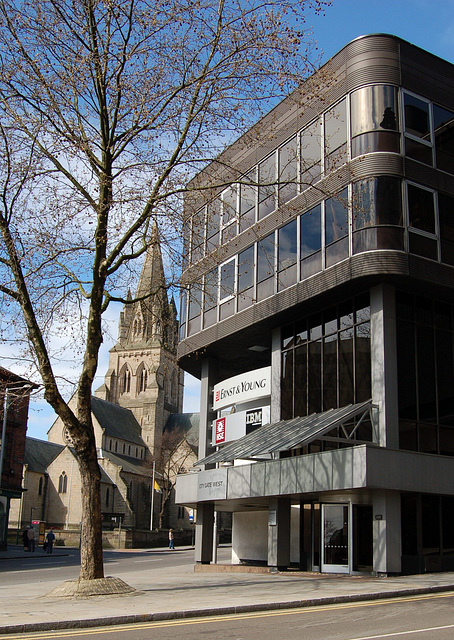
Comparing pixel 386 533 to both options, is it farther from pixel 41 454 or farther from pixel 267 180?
pixel 41 454

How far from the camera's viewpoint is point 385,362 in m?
20.7

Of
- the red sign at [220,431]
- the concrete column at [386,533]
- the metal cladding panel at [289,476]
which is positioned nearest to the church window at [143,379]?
the red sign at [220,431]

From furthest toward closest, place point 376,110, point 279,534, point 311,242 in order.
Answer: point 279,534
point 311,242
point 376,110

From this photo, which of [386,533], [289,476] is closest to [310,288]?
[289,476]

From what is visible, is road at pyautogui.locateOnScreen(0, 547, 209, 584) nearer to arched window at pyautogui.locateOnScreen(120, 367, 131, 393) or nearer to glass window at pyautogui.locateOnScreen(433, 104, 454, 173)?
glass window at pyautogui.locateOnScreen(433, 104, 454, 173)

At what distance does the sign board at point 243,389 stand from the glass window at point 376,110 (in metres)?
9.72

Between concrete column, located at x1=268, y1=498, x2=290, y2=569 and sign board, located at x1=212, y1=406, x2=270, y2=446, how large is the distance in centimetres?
340

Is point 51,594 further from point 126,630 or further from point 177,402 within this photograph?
point 177,402

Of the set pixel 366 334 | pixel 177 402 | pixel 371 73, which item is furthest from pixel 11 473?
pixel 177 402

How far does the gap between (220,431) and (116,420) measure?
2937 inches

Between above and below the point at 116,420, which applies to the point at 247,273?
below

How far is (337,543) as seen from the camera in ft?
71.2

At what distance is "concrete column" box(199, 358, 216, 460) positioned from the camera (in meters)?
30.4

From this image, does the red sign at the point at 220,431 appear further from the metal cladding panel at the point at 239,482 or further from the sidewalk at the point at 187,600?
the sidewalk at the point at 187,600
